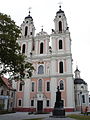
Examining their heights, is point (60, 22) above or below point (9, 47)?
above

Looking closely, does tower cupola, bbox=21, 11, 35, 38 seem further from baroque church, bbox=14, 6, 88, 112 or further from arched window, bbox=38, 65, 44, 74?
arched window, bbox=38, 65, 44, 74

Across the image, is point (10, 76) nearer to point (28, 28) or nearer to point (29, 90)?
point (29, 90)

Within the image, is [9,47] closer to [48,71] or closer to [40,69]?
[48,71]

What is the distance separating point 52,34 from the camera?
147 ft

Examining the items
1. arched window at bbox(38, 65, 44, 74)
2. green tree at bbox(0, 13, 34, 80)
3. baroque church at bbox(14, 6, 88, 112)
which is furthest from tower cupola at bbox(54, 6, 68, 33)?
green tree at bbox(0, 13, 34, 80)

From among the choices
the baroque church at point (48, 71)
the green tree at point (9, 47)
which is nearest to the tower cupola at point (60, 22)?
the baroque church at point (48, 71)

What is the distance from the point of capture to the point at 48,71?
139 feet

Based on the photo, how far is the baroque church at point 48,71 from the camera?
3969cm

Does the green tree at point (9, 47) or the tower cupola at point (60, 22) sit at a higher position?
the tower cupola at point (60, 22)

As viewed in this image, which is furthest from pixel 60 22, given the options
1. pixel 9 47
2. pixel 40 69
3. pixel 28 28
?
pixel 9 47

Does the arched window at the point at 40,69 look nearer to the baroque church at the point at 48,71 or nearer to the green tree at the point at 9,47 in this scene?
the baroque church at the point at 48,71

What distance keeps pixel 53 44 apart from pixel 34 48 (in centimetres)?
606

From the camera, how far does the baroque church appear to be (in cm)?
3969

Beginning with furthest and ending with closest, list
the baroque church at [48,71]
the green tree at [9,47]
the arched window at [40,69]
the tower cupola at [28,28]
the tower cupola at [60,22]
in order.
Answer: the tower cupola at [28,28] → the tower cupola at [60,22] → the arched window at [40,69] → the baroque church at [48,71] → the green tree at [9,47]
